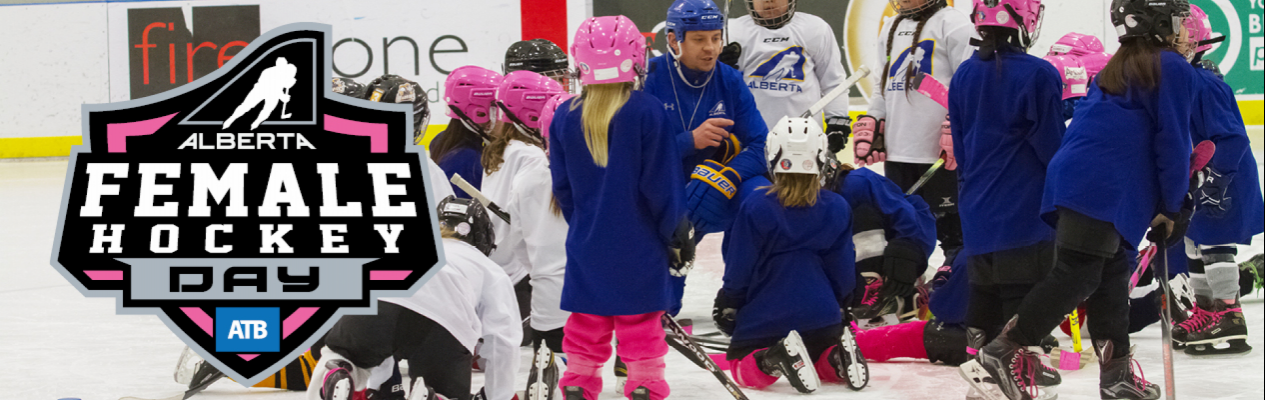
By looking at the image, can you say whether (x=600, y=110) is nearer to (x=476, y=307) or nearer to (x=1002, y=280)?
(x=476, y=307)

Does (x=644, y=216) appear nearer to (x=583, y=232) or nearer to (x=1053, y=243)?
(x=583, y=232)

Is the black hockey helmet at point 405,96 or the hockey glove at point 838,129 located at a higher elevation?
the black hockey helmet at point 405,96

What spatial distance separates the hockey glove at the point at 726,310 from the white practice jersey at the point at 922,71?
1120 millimetres

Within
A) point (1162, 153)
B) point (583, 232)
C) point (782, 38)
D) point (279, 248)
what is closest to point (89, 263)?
point (279, 248)

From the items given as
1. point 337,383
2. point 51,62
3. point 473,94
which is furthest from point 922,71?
point 51,62

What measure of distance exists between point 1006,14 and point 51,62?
10713mm

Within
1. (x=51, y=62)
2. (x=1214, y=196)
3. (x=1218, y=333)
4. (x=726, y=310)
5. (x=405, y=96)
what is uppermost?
(x=405, y=96)

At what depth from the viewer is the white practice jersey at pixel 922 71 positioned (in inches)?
173

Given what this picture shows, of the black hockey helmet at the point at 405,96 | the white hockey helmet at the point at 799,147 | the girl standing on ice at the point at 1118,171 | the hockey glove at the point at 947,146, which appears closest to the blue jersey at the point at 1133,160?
the girl standing on ice at the point at 1118,171

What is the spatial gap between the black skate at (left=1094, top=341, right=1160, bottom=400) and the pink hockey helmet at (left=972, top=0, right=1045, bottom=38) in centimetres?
90

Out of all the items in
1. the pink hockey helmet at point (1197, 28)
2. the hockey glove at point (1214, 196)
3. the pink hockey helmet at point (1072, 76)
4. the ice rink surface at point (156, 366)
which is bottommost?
the ice rink surface at point (156, 366)

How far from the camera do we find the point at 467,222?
9.96 feet

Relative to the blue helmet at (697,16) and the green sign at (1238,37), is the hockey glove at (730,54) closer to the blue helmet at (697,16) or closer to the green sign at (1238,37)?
the blue helmet at (697,16)

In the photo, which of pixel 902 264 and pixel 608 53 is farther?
pixel 902 264
